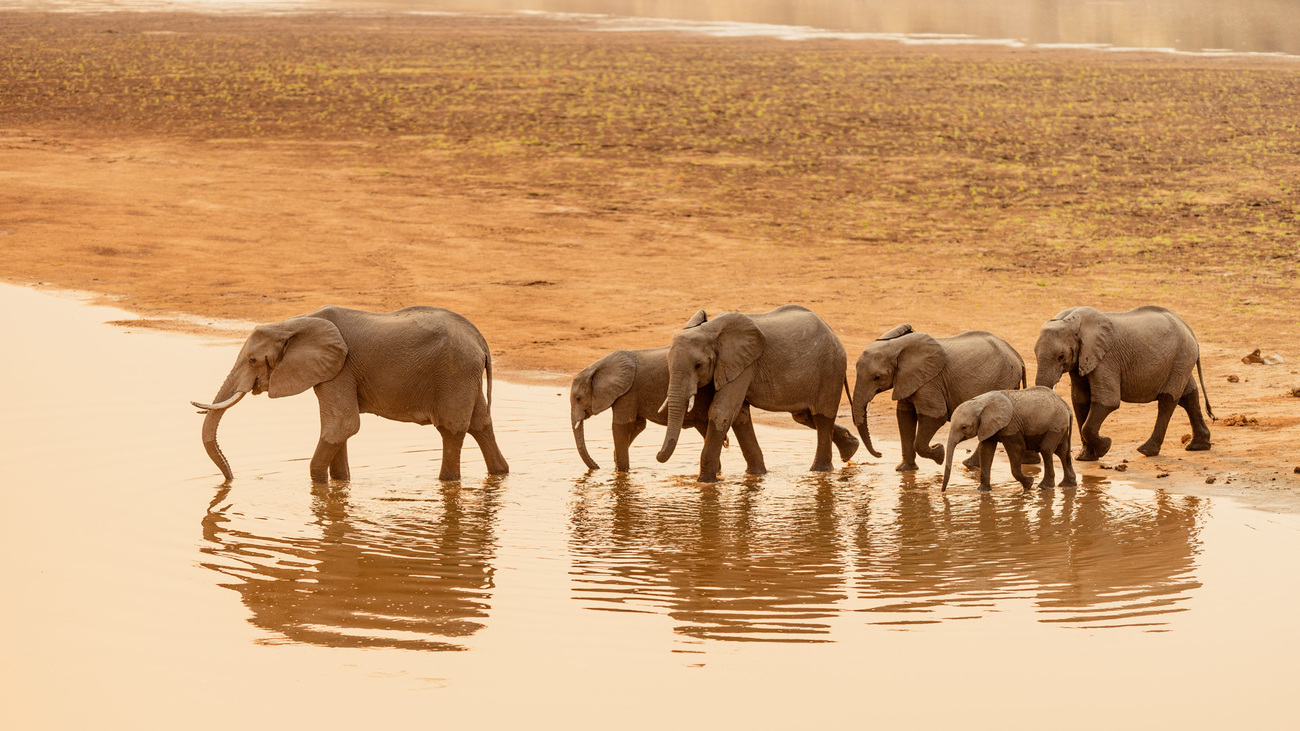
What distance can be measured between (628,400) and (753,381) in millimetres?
1095

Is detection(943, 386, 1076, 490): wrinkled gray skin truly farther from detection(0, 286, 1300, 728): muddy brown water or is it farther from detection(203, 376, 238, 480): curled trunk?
detection(203, 376, 238, 480): curled trunk

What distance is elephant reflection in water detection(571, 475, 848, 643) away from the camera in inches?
339

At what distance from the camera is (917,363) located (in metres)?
12.5

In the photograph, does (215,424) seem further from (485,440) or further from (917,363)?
(917,363)

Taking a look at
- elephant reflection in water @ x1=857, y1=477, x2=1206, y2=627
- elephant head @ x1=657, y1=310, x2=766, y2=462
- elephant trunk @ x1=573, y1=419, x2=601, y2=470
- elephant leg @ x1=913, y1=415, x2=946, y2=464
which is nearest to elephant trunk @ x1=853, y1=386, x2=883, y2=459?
elephant leg @ x1=913, y1=415, x2=946, y2=464

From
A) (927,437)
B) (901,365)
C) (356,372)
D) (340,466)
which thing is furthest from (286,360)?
(927,437)

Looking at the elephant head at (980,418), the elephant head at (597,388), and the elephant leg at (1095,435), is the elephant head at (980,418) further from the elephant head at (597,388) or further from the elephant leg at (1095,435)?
the elephant head at (597,388)

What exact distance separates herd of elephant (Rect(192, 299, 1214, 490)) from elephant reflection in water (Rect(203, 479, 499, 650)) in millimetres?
822

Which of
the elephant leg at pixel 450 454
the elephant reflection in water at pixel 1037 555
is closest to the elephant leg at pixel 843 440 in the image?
the elephant reflection in water at pixel 1037 555

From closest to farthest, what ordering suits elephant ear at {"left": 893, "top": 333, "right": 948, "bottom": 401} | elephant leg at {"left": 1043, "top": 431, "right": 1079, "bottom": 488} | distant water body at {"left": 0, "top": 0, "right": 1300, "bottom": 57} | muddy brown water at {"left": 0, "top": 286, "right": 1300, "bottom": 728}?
muddy brown water at {"left": 0, "top": 286, "right": 1300, "bottom": 728}
elephant leg at {"left": 1043, "top": 431, "right": 1079, "bottom": 488}
elephant ear at {"left": 893, "top": 333, "right": 948, "bottom": 401}
distant water body at {"left": 0, "top": 0, "right": 1300, "bottom": 57}

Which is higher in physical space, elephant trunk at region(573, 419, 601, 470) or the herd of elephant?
the herd of elephant

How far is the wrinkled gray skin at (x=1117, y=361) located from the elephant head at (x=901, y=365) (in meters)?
1.03

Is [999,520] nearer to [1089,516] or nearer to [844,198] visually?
[1089,516]

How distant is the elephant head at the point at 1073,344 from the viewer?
12805 mm
